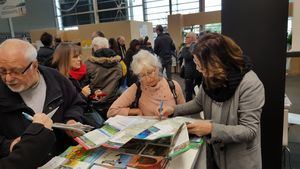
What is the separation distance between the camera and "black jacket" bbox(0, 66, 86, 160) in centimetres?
125

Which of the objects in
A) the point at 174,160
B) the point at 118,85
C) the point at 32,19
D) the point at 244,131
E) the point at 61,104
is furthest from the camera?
the point at 32,19

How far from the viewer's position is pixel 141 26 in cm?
663

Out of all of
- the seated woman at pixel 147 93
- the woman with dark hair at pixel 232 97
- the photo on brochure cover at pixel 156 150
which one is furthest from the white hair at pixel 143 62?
the photo on brochure cover at pixel 156 150

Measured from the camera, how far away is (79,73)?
108 inches

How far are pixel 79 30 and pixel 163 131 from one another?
19.1 feet

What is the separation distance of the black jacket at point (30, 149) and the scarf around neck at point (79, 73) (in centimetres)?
162

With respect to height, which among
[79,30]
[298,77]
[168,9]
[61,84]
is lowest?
[298,77]

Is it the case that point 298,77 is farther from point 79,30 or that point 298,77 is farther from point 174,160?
point 174,160

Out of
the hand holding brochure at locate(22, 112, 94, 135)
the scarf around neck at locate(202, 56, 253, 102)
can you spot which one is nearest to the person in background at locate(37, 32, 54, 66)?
the hand holding brochure at locate(22, 112, 94, 135)

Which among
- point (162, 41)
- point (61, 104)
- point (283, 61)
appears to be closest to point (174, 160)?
point (61, 104)

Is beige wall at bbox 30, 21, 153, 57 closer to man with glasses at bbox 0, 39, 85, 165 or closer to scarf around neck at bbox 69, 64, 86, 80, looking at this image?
scarf around neck at bbox 69, 64, 86, 80

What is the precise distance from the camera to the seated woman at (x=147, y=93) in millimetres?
1867

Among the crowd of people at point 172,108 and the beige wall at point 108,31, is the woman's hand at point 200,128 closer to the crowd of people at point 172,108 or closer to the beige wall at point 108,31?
the crowd of people at point 172,108

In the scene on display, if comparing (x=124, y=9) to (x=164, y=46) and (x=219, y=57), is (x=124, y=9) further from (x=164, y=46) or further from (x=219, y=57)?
(x=219, y=57)
